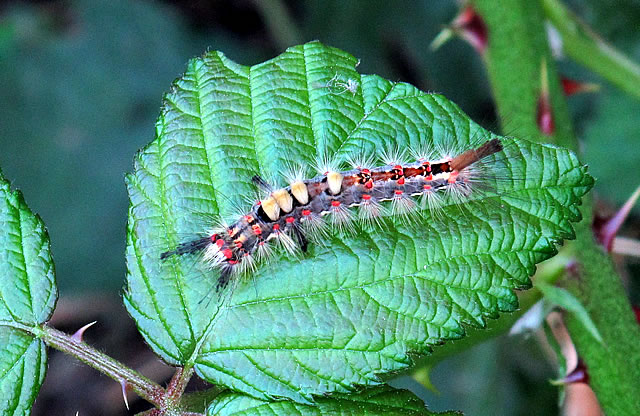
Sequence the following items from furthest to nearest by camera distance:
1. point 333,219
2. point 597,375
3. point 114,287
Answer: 1. point 114,287
2. point 333,219
3. point 597,375

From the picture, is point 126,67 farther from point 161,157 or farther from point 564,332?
point 564,332

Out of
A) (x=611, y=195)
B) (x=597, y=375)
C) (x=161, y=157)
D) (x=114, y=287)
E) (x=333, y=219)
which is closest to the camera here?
(x=161, y=157)

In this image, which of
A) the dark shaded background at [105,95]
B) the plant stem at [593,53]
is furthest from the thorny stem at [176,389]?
the dark shaded background at [105,95]

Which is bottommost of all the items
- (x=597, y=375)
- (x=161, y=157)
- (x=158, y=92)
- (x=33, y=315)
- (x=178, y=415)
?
(x=597, y=375)

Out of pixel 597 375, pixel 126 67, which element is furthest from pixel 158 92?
pixel 597 375

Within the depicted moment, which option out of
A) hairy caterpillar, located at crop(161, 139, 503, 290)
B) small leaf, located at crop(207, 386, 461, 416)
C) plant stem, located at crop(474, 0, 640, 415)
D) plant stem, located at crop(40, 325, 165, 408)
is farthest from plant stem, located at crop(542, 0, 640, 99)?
plant stem, located at crop(40, 325, 165, 408)

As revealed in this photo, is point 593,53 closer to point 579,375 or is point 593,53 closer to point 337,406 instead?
point 579,375

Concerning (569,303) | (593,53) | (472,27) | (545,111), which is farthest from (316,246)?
(593,53)

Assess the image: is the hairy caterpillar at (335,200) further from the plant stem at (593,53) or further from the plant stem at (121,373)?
the plant stem at (593,53)
